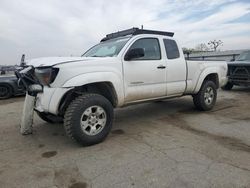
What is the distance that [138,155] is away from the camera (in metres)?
3.60

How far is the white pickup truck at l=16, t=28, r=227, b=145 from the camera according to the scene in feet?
12.4

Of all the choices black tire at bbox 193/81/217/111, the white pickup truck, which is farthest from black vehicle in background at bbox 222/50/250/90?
the white pickup truck

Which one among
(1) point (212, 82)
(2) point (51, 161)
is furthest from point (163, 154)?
(1) point (212, 82)

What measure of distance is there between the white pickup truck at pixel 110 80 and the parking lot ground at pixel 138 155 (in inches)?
17.9

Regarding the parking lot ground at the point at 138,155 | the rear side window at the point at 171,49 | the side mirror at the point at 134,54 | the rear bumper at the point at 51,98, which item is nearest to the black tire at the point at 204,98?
the parking lot ground at the point at 138,155

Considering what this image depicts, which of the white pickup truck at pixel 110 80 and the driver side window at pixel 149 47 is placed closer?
the white pickup truck at pixel 110 80

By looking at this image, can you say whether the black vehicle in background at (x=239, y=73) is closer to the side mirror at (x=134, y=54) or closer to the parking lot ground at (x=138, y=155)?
the parking lot ground at (x=138, y=155)

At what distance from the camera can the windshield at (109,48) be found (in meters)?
4.72

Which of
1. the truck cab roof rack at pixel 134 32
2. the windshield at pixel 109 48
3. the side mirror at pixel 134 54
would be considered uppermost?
the truck cab roof rack at pixel 134 32

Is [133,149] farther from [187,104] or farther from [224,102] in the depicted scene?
[224,102]

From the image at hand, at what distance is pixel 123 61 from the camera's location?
14.7 ft

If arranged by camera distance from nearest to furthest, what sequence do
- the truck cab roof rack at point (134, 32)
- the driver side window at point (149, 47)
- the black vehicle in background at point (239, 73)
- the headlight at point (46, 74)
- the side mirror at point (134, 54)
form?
the headlight at point (46, 74) → the side mirror at point (134, 54) → the driver side window at point (149, 47) → the truck cab roof rack at point (134, 32) → the black vehicle in background at point (239, 73)

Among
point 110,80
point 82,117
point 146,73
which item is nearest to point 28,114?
point 82,117

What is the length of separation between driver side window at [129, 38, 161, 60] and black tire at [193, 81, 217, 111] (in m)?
1.79
